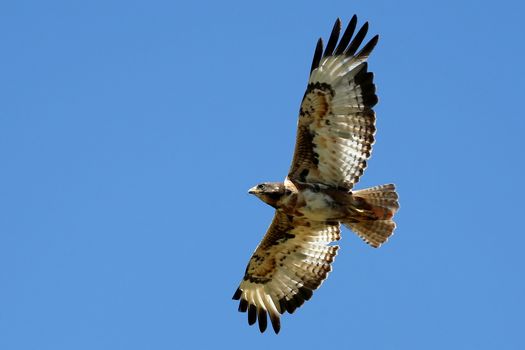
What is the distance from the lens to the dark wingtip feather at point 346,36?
12.5 meters

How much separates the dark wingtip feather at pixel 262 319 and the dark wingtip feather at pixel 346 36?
4.00 metres

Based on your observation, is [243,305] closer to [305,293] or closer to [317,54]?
[305,293]

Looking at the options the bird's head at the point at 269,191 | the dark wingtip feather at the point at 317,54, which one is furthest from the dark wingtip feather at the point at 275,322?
the dark wingtip feather at the point at 317,54

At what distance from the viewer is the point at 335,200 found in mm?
12953

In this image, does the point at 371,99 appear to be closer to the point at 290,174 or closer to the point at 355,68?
the point at 355,68

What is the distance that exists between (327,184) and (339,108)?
3.50 ft

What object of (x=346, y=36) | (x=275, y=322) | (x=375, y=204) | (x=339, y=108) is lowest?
(x=275, y=322)

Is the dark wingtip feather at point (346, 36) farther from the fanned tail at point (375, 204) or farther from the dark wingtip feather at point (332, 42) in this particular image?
the fanned tail at point (375, 204)

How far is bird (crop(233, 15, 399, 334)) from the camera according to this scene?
41.2ft

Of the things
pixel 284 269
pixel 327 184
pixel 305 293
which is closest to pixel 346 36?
pixel 327 184

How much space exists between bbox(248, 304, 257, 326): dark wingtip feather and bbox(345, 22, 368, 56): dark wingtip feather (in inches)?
160

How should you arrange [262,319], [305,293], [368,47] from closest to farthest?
1. [368,47]
2. [305,293]
3. [262,319]

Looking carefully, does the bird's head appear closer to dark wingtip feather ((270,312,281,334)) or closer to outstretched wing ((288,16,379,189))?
outstretched wing ((288,16,379,189))

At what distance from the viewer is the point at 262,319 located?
14.2 meters
